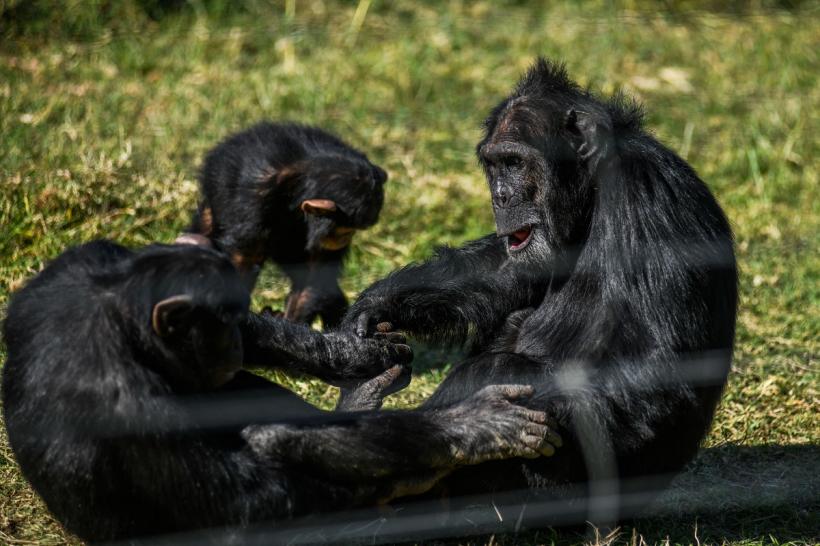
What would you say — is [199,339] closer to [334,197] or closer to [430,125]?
[334,197]

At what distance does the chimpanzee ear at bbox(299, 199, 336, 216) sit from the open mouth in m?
1.72

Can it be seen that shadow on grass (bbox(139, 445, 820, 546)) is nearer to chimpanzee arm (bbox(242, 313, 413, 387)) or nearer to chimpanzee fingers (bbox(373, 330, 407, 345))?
chimpanzee arm (bbox(242, 313, 413, 387))

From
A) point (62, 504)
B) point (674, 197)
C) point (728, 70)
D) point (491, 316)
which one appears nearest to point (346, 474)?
point (62, 504)

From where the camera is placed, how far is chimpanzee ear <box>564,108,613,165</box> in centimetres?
489

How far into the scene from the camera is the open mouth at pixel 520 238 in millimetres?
5113

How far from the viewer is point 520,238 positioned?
5.19 m

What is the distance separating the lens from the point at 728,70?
10.8 m

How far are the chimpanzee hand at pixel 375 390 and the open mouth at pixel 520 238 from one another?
2.45 ft

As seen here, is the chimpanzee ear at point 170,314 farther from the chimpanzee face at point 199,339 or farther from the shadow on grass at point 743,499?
the shadow on grass at point 743,499

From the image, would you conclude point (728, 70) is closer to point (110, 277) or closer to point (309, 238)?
point (309, 238)

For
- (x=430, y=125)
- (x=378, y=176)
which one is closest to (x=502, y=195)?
(x=378, y=176)

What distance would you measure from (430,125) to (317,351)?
482cm

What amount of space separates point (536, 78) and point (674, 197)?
93 centimetres

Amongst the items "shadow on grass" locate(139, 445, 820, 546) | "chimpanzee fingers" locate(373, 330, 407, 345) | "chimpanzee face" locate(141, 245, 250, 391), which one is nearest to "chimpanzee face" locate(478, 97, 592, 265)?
"chimpanzee fingers" locate(373, 330, 407, 345)
